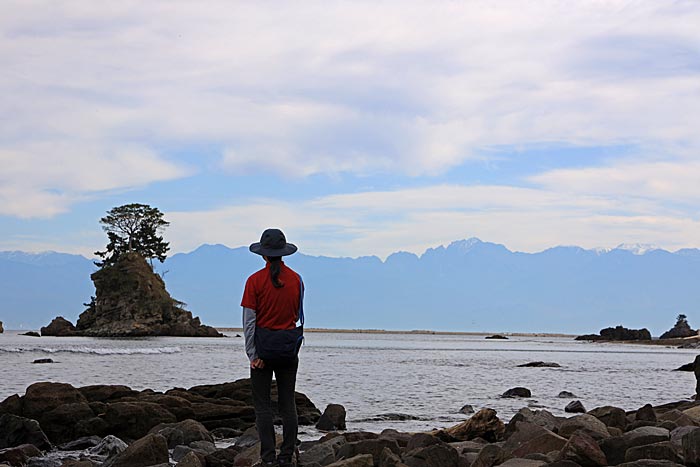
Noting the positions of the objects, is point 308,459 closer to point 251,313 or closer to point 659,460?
point 251,313

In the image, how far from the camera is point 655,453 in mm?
9523

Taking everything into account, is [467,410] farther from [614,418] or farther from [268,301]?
[268,301]

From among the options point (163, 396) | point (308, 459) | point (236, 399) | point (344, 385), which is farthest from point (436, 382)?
point (308, 459)

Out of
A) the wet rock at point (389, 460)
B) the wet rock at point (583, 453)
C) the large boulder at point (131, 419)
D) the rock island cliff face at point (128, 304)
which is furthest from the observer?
the rock island cliff face at point (128, 304)

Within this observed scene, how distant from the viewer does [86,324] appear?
9788 centimetres

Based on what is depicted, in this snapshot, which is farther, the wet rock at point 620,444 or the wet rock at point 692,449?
the wet rock at point 620,444

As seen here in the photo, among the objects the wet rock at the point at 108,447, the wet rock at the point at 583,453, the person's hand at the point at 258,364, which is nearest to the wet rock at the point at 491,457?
→ the wet rock at the point at 583,453

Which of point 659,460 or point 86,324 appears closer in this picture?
point 659,460

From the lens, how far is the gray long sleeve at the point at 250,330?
930 centimetres

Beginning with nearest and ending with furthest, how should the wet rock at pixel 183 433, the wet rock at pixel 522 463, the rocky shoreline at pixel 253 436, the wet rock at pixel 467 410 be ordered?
the wet rock at pixel 522 463
the rocky shoreline at pixel 253 436
the wet rock at pixel 183 433
the wet rock at pixel 467 410

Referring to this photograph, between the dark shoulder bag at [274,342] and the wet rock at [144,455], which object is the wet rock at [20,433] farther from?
the dark shoulder bag at [274,342]

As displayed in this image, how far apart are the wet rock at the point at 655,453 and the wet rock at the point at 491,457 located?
1572 millimetres

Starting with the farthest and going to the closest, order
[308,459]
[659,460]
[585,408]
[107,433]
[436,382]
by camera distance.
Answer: [436,382] < [585,408] < [107,433] < [308,459] < [659,460]

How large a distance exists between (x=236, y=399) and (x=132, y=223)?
80097 millimetres
